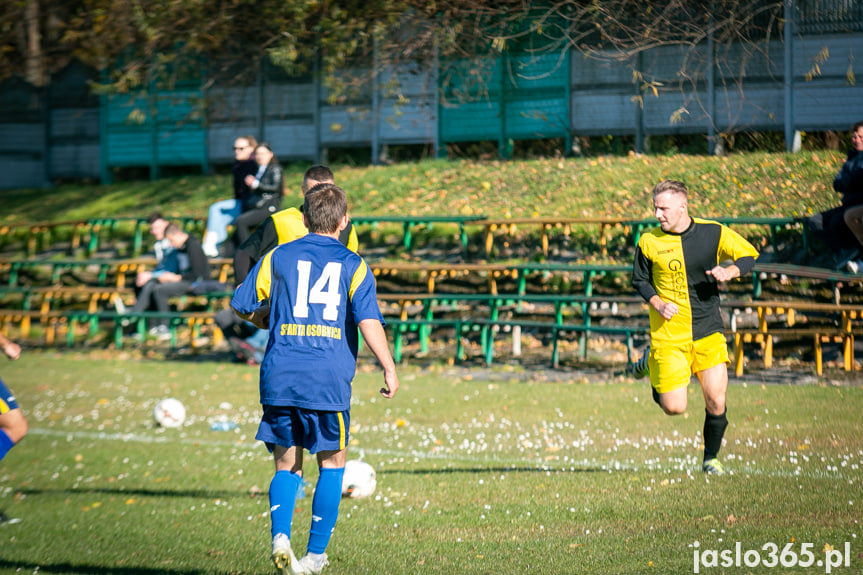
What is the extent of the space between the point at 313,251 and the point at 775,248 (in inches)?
381

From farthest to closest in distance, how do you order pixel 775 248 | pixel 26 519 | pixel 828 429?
1. pixel 775 248
2. pixel 828 429
3. pixel 26 519

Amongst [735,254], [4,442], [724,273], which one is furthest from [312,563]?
[735,254]

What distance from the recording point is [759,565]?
174 inches

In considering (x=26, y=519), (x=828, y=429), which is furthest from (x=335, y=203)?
(x=828, y=429)

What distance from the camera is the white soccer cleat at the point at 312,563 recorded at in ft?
14.4

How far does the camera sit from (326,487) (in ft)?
15.0

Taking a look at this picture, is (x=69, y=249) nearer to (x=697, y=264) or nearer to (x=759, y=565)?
(x=697, y=264)

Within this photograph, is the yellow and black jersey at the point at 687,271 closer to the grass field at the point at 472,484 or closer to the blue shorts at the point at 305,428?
the grass field at the point at 472,484

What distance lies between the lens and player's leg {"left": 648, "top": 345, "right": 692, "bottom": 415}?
264 inches

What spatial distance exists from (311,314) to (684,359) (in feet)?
10.6

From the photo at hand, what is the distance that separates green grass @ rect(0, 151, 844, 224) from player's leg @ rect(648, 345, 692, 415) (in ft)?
20.9

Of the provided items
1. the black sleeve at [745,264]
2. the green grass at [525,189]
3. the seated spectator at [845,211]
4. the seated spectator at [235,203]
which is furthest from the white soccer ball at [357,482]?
the seated spectator at [235,203]

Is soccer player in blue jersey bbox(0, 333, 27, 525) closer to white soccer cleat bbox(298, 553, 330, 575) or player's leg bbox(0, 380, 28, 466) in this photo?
player's leg bbox(0, 380, 28, 466)

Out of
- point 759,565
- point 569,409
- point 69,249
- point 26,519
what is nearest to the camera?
point 759,565
